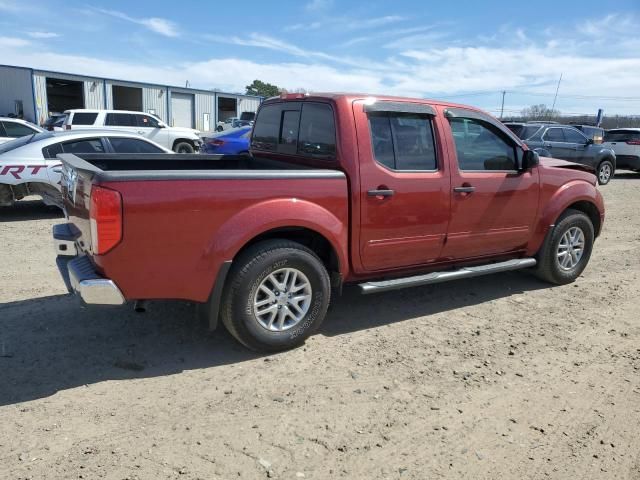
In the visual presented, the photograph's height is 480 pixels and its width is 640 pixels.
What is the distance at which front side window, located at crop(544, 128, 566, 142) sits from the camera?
15250 millimetres

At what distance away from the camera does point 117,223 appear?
3.23m

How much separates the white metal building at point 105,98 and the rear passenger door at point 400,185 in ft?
120

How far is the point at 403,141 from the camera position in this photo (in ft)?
14.6

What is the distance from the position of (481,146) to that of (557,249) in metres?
1.56

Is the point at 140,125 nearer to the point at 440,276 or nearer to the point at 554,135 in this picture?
the point at 554,135

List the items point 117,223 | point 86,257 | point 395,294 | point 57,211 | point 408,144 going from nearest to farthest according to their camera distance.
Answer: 1. point 117,223
2. point 86,257
3. point 408,144
4. point 395,294
5. point 57,211

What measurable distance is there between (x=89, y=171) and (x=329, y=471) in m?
2.31

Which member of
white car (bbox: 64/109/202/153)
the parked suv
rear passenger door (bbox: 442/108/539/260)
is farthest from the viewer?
white car (bbox: 64/109/202/153)

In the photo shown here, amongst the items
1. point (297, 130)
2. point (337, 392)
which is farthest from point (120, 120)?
point (337, 392)

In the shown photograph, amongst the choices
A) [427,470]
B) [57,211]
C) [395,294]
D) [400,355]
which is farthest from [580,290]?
[57,211]

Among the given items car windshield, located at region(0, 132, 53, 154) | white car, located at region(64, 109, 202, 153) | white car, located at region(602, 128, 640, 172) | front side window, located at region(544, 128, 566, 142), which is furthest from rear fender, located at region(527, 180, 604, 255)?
white car, located at region(602, 128, 640, 172)

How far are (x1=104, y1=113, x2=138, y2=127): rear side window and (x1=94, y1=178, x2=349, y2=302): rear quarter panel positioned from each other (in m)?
15.8

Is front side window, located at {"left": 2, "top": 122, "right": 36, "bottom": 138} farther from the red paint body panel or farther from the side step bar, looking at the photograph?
the side step bar

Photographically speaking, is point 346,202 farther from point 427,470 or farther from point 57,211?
point 57,211
